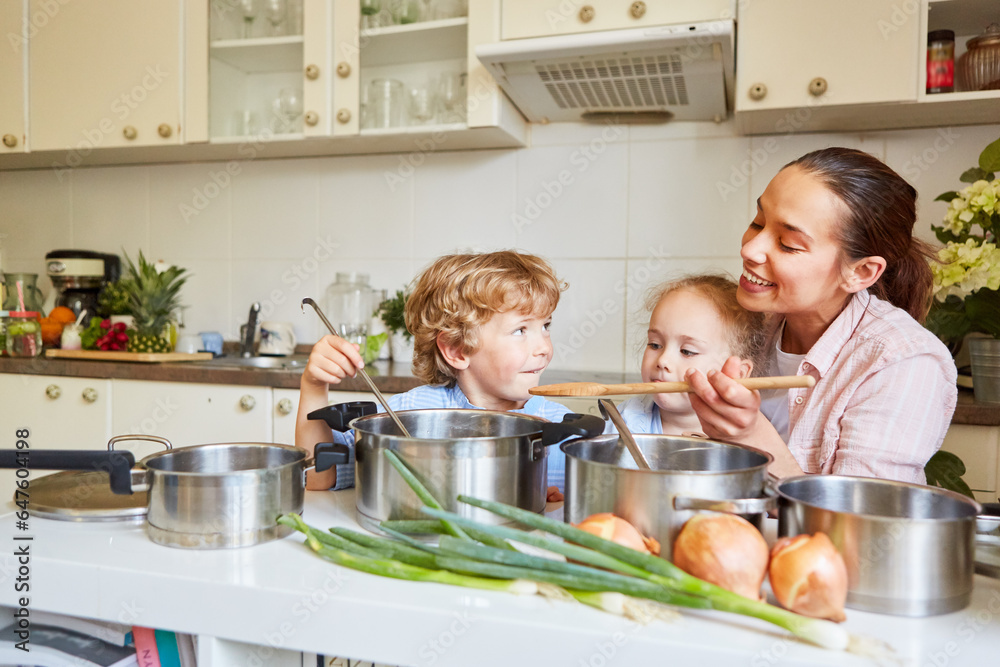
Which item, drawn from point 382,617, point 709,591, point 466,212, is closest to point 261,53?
point 466,212

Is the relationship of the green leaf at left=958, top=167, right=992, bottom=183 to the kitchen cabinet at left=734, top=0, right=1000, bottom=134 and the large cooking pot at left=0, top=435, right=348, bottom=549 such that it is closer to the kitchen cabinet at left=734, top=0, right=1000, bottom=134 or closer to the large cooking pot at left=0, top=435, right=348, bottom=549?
the kitchen cabinet at left=734, top=0, right=1000, bottom=134

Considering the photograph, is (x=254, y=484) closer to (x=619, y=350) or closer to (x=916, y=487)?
(x=916, y=487)

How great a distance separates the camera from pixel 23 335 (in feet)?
8.34

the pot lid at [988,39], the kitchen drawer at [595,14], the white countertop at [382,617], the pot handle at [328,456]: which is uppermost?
the kitchen drawer at [595,14]

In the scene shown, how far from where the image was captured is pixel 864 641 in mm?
525

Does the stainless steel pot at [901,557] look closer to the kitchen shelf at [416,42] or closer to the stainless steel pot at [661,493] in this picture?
the stainless steel pot at [661,493]

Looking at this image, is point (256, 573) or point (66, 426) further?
point (66, 426)

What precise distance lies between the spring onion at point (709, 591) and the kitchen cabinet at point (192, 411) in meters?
1.72

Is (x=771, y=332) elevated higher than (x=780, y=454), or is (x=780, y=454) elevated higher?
(x=771, y=332)

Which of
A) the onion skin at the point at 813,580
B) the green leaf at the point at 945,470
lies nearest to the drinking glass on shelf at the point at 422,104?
the green leaf at the point at 945,470

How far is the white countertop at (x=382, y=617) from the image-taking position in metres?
0.54

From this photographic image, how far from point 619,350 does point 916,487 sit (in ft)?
5.71

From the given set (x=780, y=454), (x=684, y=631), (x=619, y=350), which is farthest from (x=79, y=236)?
(x=684, y=631)

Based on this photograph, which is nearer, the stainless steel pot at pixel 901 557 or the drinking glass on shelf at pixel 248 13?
the stainless steel pot at pixel 901 557
